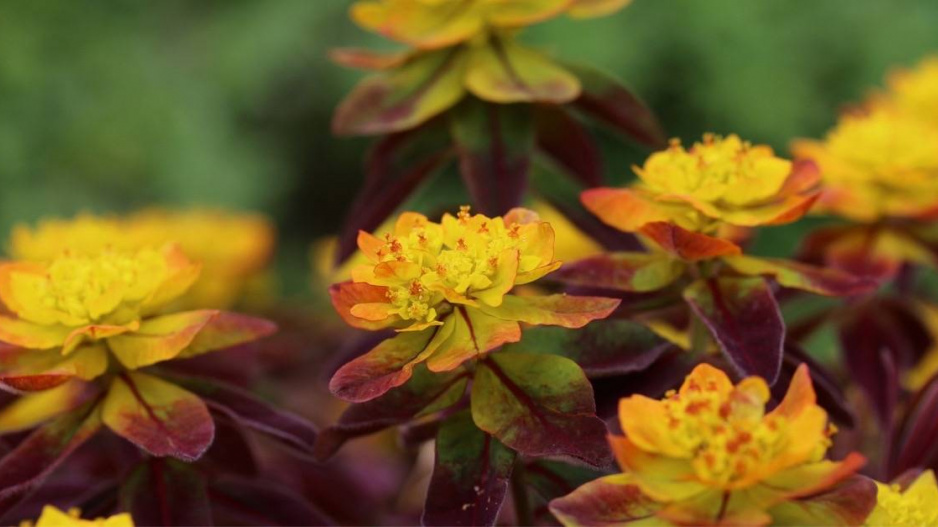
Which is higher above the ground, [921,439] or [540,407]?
[540,407]

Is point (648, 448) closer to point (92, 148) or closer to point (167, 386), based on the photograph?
point (167, 386)

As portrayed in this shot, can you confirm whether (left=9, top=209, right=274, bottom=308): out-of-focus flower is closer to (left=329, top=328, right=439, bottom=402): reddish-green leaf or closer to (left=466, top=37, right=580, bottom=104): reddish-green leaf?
(left=466, top=37, right=580, bottom=104): reddish-green leaf

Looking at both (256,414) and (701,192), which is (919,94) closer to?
(701,192)

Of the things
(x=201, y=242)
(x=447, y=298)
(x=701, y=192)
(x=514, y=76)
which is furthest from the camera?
(x=201, y=242)

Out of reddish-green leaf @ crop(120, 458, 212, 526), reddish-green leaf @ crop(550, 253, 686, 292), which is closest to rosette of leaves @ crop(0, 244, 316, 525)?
reddish-green leaf @ crop(120, 458, 212, 526)

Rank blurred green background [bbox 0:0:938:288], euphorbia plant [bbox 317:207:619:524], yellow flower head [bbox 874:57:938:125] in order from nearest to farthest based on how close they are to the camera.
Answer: euphorbia plant [bbox 317:207:619:524] < yellow flower head [bbox 874:57:938:125] < blurred green background [bbox 0:0:938:288]

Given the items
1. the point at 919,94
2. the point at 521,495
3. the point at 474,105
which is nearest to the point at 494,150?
the point at 474,105

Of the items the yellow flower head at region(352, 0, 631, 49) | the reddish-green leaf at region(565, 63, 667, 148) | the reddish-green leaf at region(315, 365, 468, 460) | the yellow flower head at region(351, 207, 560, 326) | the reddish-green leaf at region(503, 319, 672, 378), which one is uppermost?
the yellow flower head at region(352, 0, 631, 49)

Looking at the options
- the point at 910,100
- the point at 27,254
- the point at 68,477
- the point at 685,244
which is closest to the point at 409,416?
the point at 685,244
